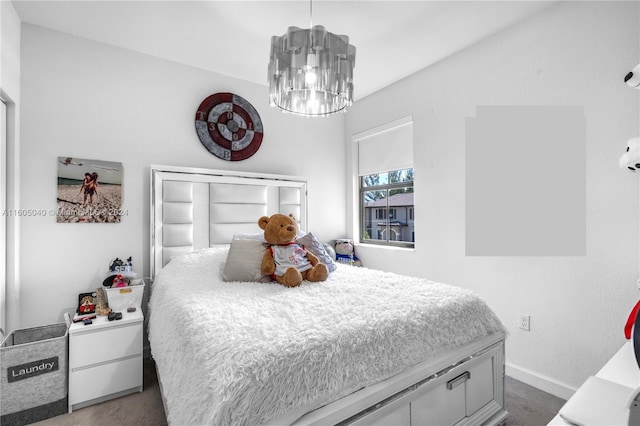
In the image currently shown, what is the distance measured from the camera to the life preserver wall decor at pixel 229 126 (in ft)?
9.22

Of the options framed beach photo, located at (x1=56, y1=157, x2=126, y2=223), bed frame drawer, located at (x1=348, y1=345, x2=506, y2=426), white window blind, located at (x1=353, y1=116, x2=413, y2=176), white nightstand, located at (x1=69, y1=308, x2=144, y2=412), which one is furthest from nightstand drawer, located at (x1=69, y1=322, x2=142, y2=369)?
white window blind, located at (x1=353, y1=116, x2=413, y2=176)

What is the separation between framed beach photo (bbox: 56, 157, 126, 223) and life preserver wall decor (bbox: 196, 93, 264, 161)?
80cm

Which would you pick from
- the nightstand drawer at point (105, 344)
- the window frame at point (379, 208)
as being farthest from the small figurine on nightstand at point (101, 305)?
the window frame at point (379, 208)

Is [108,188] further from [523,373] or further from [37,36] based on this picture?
[523,373]

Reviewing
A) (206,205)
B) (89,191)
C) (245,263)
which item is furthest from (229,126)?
(245,263)

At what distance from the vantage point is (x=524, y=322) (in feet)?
7.23

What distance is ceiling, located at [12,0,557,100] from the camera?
202 centimetres

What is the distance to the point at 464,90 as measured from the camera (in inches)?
101

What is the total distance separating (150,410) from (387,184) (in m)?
2.87

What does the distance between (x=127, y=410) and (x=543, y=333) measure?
281 centimetres

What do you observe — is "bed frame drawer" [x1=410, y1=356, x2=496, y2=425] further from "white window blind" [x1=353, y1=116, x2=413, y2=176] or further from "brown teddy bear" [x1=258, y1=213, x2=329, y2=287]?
"white window blind" [x1=353, y1=116, x2=413, y2=176]

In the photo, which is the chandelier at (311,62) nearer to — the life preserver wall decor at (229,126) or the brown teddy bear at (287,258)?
the brown teddy bear at (287,258)

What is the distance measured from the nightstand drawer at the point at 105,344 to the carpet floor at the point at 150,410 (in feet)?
0.92

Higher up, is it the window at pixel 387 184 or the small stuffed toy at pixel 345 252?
the window at pixel 387 184
